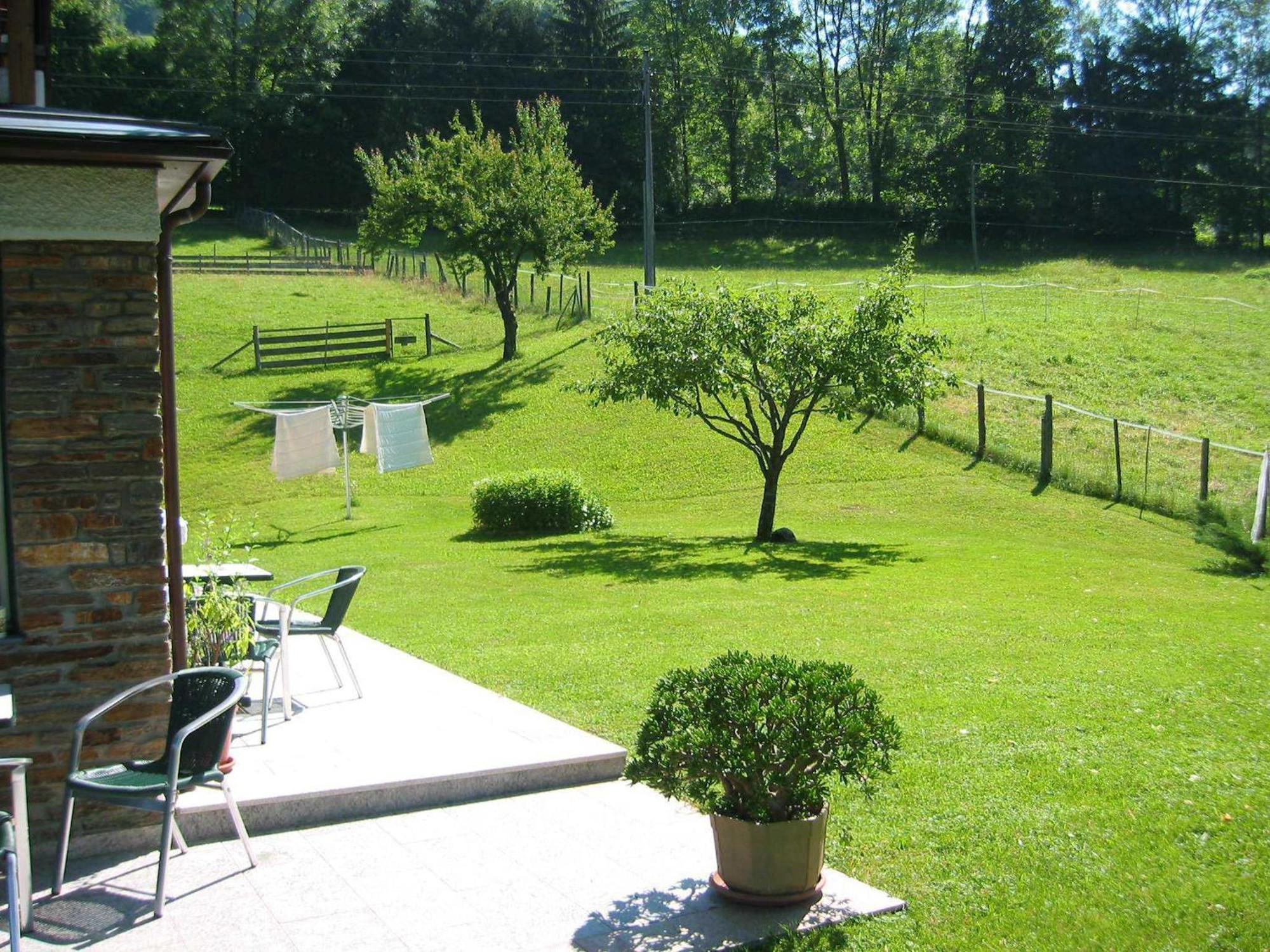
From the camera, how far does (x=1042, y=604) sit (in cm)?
1092

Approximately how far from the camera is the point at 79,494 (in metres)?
4.68

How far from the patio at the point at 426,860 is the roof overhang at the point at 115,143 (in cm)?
268

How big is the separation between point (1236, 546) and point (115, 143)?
1381cm

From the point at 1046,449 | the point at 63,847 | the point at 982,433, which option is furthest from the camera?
the point at 982,433

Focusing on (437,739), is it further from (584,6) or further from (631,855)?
(584,6)

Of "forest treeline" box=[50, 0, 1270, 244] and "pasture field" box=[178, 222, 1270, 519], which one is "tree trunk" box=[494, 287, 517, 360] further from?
"forest treeline" box=[50, 0, 1270, 244]

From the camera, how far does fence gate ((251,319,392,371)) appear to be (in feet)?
94.8

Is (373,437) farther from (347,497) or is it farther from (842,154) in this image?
(842,154)

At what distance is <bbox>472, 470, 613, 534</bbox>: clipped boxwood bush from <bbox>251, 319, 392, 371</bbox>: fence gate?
12704 mm

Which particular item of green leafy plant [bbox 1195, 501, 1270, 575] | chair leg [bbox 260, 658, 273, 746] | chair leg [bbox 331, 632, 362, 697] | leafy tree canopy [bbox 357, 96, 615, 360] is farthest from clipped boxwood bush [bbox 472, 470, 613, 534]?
chair leg [bbox 260, 658, 273, 746]

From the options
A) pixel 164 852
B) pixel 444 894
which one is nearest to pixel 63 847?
pixel 164 852

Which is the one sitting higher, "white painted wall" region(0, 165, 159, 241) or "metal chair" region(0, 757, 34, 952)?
"white painted wall" region(0, 165, 159, 241)

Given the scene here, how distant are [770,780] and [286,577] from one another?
1077 cm

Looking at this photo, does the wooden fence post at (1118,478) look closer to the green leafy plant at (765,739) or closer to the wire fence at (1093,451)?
the wire fence at (1093,451)
